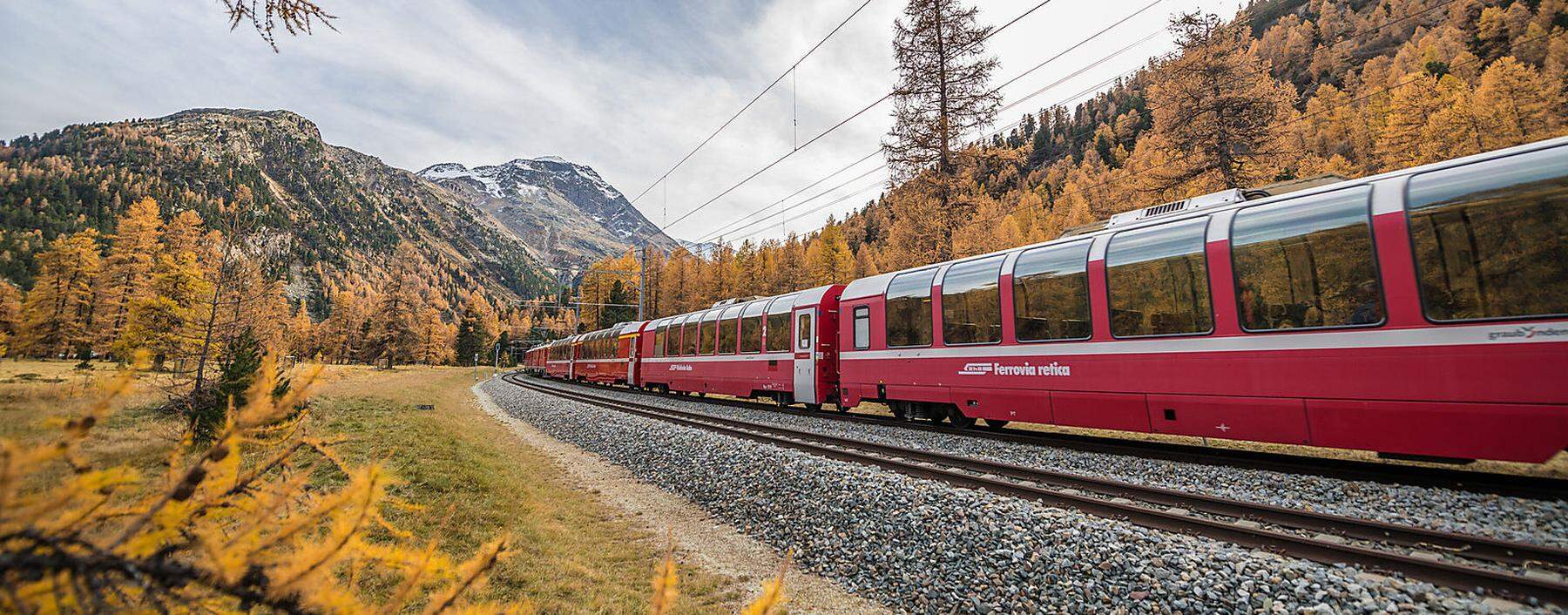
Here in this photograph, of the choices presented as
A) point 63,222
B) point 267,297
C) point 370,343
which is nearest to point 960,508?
point 267,297

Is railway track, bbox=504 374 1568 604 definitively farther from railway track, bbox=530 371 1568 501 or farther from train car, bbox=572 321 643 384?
train car, bbox=572 321 643 384

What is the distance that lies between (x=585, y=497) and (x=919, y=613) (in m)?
6.09

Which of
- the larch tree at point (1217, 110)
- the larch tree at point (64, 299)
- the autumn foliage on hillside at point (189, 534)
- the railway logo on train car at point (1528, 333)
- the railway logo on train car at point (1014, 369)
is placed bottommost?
the autumn foliage on hillside at point (189, 534)

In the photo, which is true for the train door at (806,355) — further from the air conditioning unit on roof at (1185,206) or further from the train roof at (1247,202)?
the air conditioning unit on roof at (1185,206)

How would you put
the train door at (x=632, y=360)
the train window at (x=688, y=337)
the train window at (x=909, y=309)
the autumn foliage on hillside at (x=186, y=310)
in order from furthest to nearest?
the train door at (x=632, y=360), the train window at (x=688, y=337), the autumn foliage on hillside at (x=186, y=310), the train window at (x=909, y=309)

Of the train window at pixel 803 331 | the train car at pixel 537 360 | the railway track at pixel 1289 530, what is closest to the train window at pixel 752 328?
the train window at pixel 803 331

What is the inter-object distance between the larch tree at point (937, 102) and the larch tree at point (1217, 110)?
6.22m

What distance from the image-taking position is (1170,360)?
8492 millimetres

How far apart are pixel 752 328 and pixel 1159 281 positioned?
12317 millimetres

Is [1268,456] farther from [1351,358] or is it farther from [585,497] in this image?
[585,497]

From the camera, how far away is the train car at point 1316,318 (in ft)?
19.4

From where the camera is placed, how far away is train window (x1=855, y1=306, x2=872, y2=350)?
14109 mm

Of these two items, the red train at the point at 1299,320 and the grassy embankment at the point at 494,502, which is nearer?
the grassy embankment at the point at 494,502

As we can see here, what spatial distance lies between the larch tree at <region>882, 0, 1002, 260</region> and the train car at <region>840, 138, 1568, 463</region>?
532 inches
